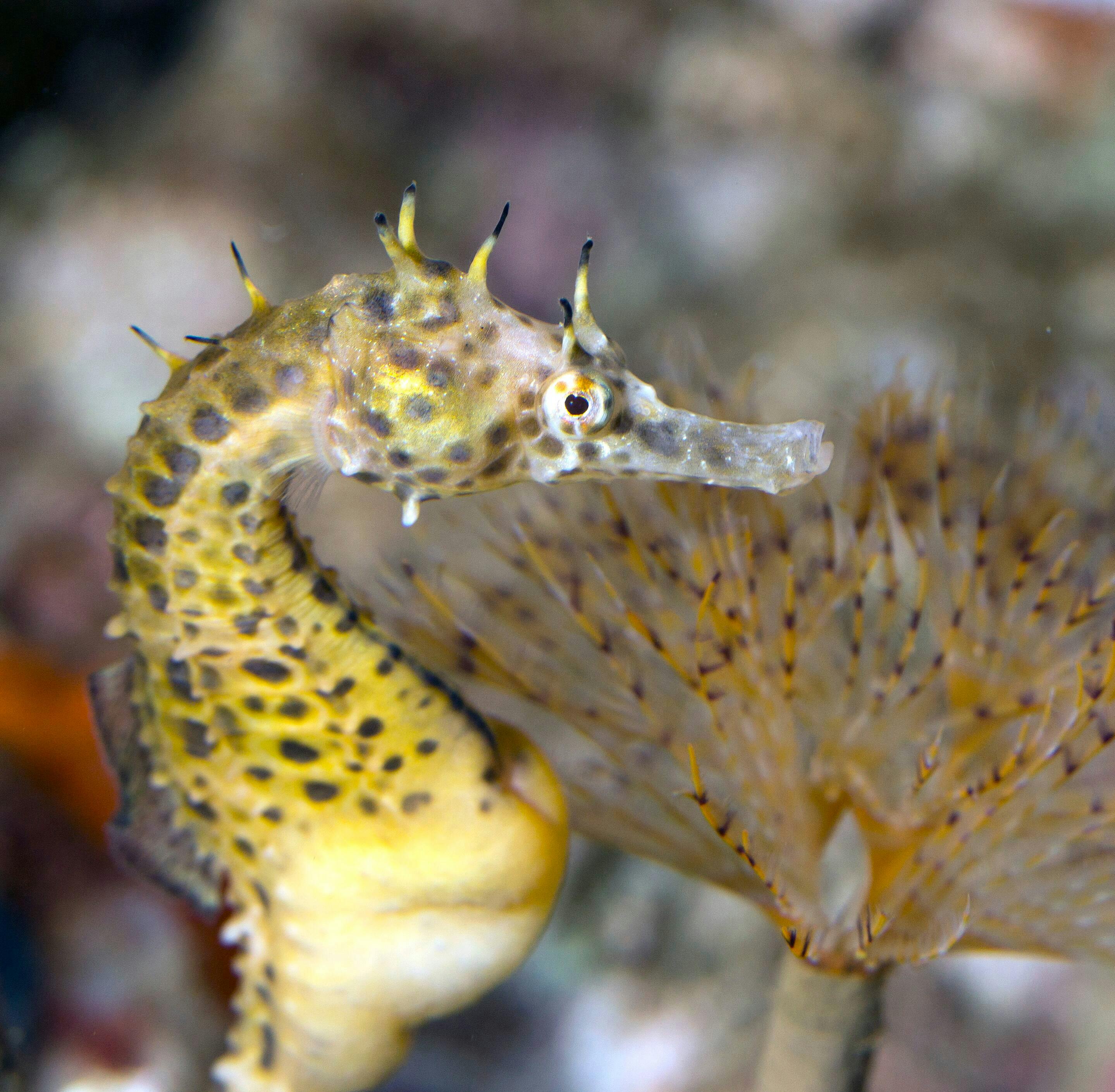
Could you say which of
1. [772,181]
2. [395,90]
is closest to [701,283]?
[772,181]

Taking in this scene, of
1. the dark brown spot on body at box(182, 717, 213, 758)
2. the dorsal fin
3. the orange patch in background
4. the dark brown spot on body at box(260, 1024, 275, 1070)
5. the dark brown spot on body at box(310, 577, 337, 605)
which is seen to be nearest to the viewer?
the dark brown spot on body at box(310, 577, 337, 605)

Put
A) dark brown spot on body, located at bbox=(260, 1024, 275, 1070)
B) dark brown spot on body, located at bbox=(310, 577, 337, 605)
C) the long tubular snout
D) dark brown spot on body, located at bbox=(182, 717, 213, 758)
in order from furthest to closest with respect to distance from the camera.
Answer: dark brown spot on body, located at bbox=(260, 1024, 275, 1070)
dark brown spot on body, located at bbox=(182, 717, 213, 758)
dark brown spot on body, located at bbox=(310, 577, 337, 605)
the long tubular snout

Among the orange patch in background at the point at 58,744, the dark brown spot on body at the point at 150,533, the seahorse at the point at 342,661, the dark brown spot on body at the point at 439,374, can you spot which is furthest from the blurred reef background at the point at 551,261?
the dark brown spot on body at the point at 150,533

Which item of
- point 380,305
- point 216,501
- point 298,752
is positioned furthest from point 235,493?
point 298,752

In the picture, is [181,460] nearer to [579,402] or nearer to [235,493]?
[235,493]

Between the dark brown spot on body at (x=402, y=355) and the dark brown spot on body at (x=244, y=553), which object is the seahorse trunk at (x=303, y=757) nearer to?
the dark brown spot on body at (x=244, y=553)

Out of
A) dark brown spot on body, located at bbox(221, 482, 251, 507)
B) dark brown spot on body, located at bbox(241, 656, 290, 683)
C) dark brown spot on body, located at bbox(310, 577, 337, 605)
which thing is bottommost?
dark brown spot on body, located at bbox(241, 656, 290, 683)

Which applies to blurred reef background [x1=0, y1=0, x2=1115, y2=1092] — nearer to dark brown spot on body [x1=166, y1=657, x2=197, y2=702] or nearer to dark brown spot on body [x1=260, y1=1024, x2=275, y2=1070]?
dark brown spot on body [x1=260, y1=1024, x2=275, y2=1070]

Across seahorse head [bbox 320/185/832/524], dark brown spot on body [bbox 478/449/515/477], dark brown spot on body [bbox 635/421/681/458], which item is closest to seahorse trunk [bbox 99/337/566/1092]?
seahorse head [bbox 320/185/832/524]
